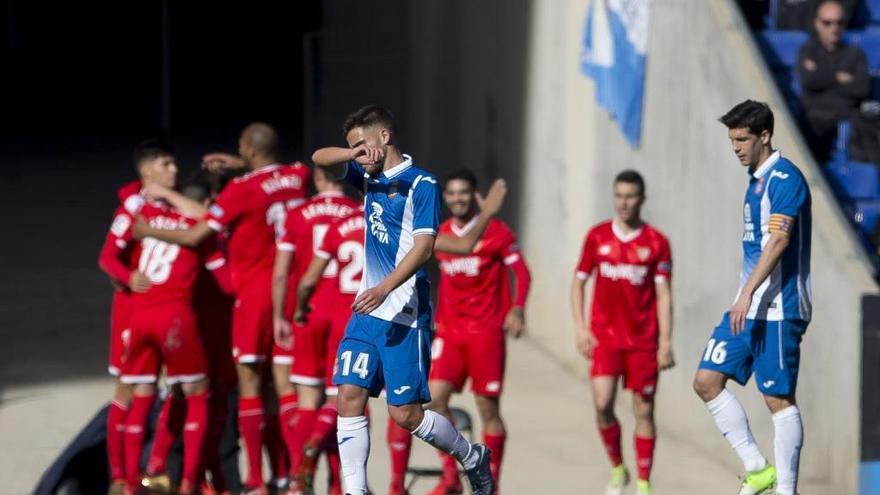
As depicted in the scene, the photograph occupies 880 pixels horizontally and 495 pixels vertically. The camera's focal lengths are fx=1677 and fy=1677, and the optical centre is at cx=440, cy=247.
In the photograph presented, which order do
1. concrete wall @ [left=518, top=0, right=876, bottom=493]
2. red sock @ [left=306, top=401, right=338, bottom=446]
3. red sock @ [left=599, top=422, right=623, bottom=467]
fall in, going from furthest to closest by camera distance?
concrete wall @ [left=518, top=0, right=876, bottom=493], red sock @ [left=599, top=422, right=623, bottom=467], red sock @ [left=306, top=401, right=338, bottom=446]

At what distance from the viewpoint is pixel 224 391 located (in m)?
11.3

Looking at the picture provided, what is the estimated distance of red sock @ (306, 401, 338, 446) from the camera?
10406mm

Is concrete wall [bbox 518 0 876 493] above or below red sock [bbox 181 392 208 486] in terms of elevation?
above

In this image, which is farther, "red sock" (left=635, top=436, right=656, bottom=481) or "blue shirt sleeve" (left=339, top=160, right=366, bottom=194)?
"red sock" (left=635, top=436, right=656, bottom=481)

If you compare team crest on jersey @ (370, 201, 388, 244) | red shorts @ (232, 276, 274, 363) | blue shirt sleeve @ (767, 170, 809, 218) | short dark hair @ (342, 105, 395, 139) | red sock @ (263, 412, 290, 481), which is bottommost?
red sock @ (263, 412, 290, 481)

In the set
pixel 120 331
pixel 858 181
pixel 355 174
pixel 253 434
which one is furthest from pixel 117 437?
pixel 858 181

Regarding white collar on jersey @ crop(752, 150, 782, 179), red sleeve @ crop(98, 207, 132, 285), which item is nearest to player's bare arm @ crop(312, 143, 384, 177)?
white collar on jersey @ crop(752, 150, 782, 179)

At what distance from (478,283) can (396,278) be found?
277 centimetres

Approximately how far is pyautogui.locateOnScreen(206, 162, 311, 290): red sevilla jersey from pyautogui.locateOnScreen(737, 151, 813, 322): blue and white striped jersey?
10.5 ft

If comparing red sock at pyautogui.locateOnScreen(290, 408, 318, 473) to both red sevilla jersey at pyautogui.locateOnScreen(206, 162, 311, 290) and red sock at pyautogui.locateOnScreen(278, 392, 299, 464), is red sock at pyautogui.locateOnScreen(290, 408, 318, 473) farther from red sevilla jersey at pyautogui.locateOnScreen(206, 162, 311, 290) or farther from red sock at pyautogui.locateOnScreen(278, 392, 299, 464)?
red sevilla jersey at pyautogui.locateOnScreen(206, 162, 311, 290)

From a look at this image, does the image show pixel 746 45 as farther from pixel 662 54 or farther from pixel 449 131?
pixel 449 131

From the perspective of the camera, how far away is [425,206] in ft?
27.3

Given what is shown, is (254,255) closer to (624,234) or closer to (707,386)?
(624,234)

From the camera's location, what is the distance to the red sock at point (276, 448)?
1135cm
